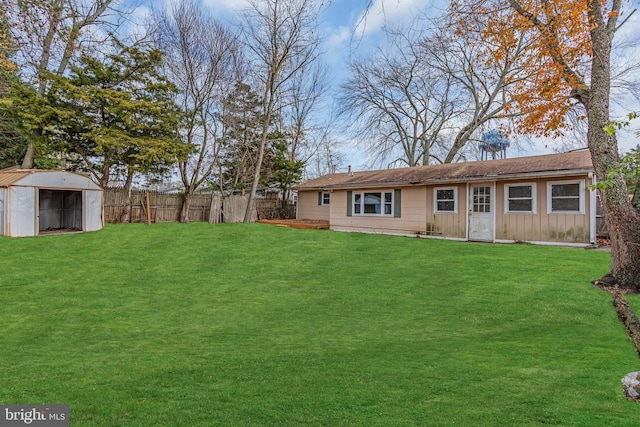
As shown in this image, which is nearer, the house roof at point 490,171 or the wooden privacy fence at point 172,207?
the house roof at point 490,171

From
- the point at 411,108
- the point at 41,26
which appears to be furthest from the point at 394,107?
the point at 41,26

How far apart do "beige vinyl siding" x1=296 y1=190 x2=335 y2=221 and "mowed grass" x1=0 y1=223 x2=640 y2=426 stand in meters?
11.7

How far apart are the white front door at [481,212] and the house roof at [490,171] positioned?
0.60 m

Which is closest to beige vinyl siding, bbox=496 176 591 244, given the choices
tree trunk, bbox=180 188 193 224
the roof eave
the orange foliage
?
the roof eave

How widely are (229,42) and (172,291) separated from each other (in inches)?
731

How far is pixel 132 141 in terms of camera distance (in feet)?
56.6

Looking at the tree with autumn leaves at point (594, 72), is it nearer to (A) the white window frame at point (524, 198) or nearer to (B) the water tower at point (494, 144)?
(A) the white window frame at point (524, 198)

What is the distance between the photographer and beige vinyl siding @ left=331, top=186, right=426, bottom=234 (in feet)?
50.5

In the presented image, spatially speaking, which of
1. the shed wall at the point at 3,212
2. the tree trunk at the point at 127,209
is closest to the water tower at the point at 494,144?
the tree trunk at the point at 127,209

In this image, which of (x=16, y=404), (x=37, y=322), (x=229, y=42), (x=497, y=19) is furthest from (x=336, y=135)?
(x=16, y=404)

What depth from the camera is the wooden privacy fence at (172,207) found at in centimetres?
1834

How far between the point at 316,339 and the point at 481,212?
431 inches

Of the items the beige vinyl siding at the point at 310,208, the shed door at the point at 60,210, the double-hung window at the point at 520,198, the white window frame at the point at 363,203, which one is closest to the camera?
the double-hung window at the point at 520,198

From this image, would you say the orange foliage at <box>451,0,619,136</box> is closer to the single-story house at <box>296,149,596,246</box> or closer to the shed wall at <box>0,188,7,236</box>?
the single-story house at <box>296,149,596,246</box>
